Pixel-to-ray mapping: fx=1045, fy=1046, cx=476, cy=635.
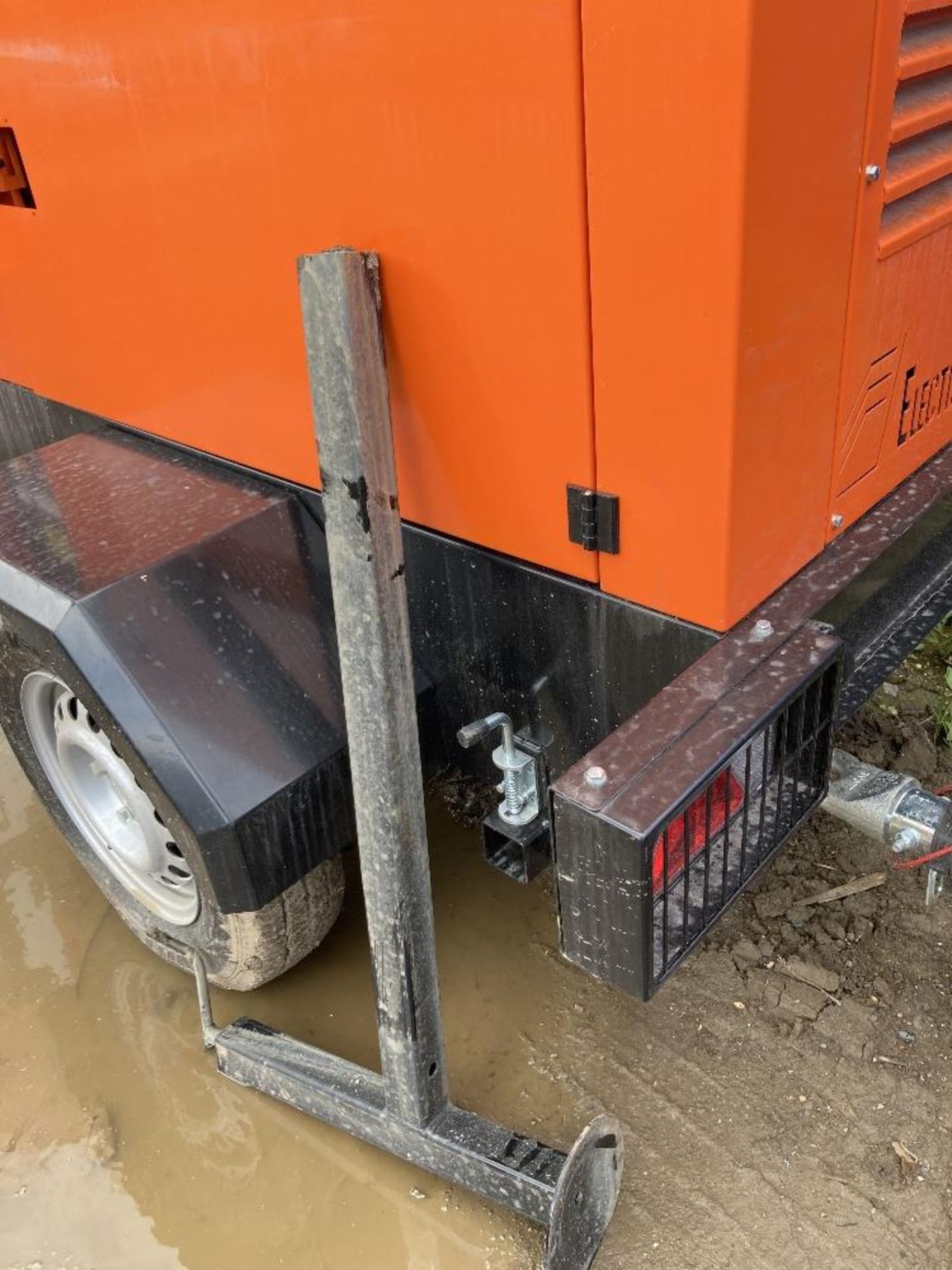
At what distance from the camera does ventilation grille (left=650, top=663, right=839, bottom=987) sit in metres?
1.18

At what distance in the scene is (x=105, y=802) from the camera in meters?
2.14

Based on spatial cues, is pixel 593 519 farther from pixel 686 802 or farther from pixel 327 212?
pixel 327 212

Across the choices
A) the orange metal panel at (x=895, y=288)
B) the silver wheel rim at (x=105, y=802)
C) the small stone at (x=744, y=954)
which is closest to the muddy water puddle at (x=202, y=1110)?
the silver wheel rim at (x=105, y=802)

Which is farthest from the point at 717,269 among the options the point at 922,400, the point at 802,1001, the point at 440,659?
the point at 802,1001

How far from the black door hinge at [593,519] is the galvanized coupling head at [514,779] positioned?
1.08 ft

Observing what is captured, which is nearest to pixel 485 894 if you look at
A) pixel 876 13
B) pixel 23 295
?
pixel 23 295

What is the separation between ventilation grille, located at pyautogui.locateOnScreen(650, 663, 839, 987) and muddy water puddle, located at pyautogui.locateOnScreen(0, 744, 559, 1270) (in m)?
0.75

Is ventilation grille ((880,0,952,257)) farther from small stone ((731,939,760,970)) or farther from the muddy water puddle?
the muddy water puddle

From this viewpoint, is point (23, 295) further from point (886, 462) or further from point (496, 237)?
point (886, 462)

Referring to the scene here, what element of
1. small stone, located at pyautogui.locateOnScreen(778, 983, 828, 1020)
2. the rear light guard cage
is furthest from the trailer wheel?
small stone, located at pyautogui.locateOnScreen(778, 983, 828, 1020)

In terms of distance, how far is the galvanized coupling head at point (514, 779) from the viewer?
159cm

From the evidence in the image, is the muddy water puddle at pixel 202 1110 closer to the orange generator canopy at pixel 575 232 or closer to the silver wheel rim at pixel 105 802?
the silver wheel rim at pixel 105 802

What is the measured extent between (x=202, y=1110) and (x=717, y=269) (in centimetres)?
167

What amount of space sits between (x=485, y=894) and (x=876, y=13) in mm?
1742
